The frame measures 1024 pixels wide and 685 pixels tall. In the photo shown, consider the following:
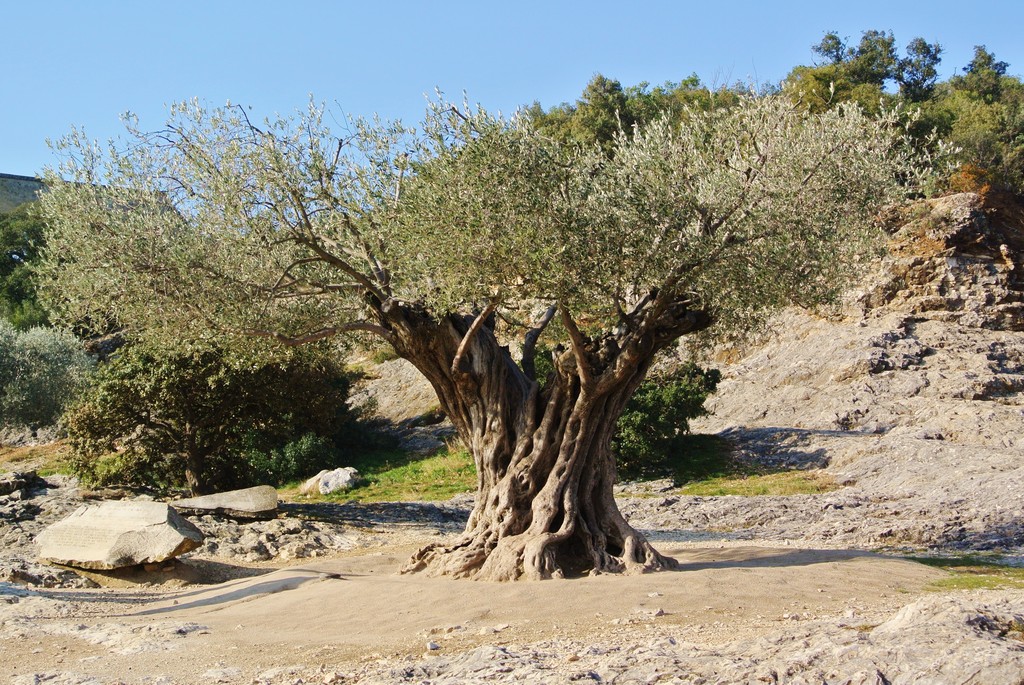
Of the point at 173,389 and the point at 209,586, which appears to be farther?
the point at 173,389

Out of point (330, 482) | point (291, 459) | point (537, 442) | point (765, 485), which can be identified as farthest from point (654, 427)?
point (537, 442)

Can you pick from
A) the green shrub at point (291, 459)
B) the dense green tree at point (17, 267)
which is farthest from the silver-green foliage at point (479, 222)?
the dense green tree at point (17, 267)

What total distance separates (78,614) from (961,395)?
23.8m

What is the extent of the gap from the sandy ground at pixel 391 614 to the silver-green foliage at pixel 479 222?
382 cm

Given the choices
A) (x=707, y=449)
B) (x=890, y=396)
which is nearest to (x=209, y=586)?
(x=707, y=449)

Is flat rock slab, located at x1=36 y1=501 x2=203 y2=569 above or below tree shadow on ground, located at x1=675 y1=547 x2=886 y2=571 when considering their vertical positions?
above

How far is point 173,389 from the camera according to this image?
22.6m

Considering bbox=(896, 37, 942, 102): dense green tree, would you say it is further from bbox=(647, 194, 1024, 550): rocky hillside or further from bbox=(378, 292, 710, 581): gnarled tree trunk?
bbox=(378, 292, 710, 581): gnarled tree trunk

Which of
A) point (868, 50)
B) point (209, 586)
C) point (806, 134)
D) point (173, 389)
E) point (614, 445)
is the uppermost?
point (868, 50)

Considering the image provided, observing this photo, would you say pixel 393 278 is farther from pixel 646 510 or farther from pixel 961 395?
pixel 961 395

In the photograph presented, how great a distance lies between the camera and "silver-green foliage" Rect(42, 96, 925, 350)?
1234 centimetres

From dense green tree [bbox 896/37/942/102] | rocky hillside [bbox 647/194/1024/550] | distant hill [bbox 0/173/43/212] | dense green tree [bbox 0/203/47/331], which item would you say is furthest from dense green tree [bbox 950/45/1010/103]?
distant hill [bbox 0/173/43/212]

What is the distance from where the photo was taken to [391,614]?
11016mm

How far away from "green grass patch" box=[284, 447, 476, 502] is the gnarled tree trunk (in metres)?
11.9
